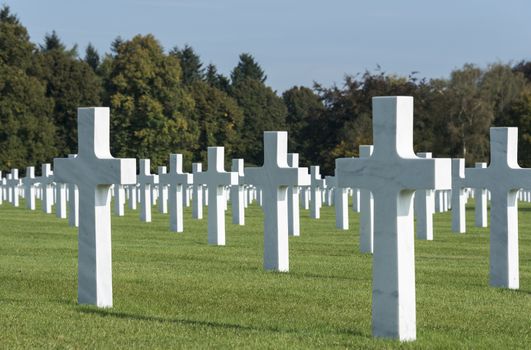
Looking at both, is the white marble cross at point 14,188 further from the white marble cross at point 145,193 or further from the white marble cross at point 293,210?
the white marble cross at point 293,210

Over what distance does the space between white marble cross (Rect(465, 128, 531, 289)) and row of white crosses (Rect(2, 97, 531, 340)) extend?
0.04 feet

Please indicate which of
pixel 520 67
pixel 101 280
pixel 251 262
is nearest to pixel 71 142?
pixel 520 67

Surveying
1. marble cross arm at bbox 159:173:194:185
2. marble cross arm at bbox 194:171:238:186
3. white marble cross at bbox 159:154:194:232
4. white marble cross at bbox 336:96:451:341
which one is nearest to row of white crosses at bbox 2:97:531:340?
white marble cross at bbox 336:96:451:341

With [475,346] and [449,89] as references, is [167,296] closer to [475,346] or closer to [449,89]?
[475,346]

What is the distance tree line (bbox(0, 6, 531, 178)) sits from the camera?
69500mm

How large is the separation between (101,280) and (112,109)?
218 ft

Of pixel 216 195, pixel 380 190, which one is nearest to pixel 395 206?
pixel 380 190

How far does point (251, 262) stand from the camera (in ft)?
63.0

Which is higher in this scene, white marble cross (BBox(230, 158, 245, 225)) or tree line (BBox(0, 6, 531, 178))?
tree line (BBox(0, 6, 531, 178))

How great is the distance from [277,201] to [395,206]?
701 cm

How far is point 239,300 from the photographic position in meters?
13.7

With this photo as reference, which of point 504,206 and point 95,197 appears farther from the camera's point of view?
point 504,206

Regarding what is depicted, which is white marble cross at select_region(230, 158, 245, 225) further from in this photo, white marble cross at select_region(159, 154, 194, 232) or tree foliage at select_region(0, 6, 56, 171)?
tree foliage at select_region(0, 6, 56, 171)

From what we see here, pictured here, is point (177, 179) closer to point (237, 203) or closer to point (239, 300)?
point (237, 203)
